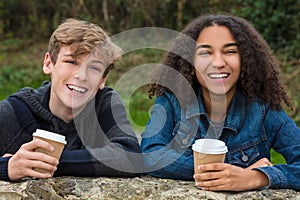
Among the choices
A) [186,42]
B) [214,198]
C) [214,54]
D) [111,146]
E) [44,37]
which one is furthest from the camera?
[44,37]

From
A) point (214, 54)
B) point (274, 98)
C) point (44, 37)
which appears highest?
point (214, 54)

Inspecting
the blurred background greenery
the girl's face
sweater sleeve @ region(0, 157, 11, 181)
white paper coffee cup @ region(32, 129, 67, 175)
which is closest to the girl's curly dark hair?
the girl's face

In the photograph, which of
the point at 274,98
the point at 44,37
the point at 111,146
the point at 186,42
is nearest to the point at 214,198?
the point at 111,146

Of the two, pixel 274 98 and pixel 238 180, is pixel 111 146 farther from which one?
pixel 274 98

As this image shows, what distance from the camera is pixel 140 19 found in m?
10.0

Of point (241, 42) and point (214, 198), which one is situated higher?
point (241, 42)

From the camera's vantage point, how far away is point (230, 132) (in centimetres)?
293

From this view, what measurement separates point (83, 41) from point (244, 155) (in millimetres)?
993

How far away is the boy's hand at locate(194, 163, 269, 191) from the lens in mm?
2477

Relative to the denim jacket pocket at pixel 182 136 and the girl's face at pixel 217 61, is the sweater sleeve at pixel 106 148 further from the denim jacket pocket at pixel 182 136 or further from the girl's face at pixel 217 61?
the girl's face at pixel 217 61

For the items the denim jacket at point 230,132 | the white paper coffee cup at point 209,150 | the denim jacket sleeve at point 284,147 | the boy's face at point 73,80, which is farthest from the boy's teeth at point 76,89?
the denim jacket sleeve at point 284,147

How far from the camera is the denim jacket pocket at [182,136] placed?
9.50ft

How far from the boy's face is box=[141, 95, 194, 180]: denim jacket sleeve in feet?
1.15

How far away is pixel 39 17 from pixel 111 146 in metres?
8.80
